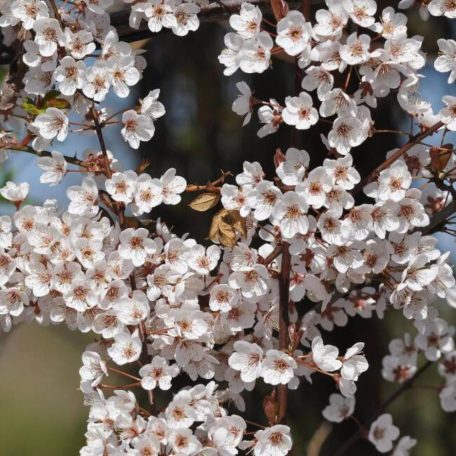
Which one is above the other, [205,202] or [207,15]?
[207,15]

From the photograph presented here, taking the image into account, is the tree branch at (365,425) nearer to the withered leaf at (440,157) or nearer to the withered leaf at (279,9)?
the withered leaf at (440,157)

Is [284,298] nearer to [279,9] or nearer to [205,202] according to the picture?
[205,202]

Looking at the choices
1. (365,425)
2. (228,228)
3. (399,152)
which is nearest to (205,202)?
(228,228)

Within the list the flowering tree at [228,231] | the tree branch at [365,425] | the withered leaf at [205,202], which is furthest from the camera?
the tree branch at [365,425]

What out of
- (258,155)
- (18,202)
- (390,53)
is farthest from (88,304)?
(258,155)

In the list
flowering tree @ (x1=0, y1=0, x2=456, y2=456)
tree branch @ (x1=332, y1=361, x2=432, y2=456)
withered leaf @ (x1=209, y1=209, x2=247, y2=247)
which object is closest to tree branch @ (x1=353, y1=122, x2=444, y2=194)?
flowering tree @ (x1=0, y1=0, x2=456, y2=456)

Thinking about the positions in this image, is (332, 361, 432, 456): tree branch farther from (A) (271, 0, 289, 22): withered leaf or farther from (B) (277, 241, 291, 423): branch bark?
(A) (271, 0, 289, 22): withered leaf

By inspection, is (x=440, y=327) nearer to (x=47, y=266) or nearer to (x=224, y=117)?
(x=47, y=266)

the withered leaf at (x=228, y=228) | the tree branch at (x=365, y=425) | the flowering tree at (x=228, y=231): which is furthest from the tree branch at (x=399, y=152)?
the tree branch at (x=365, y=425)
